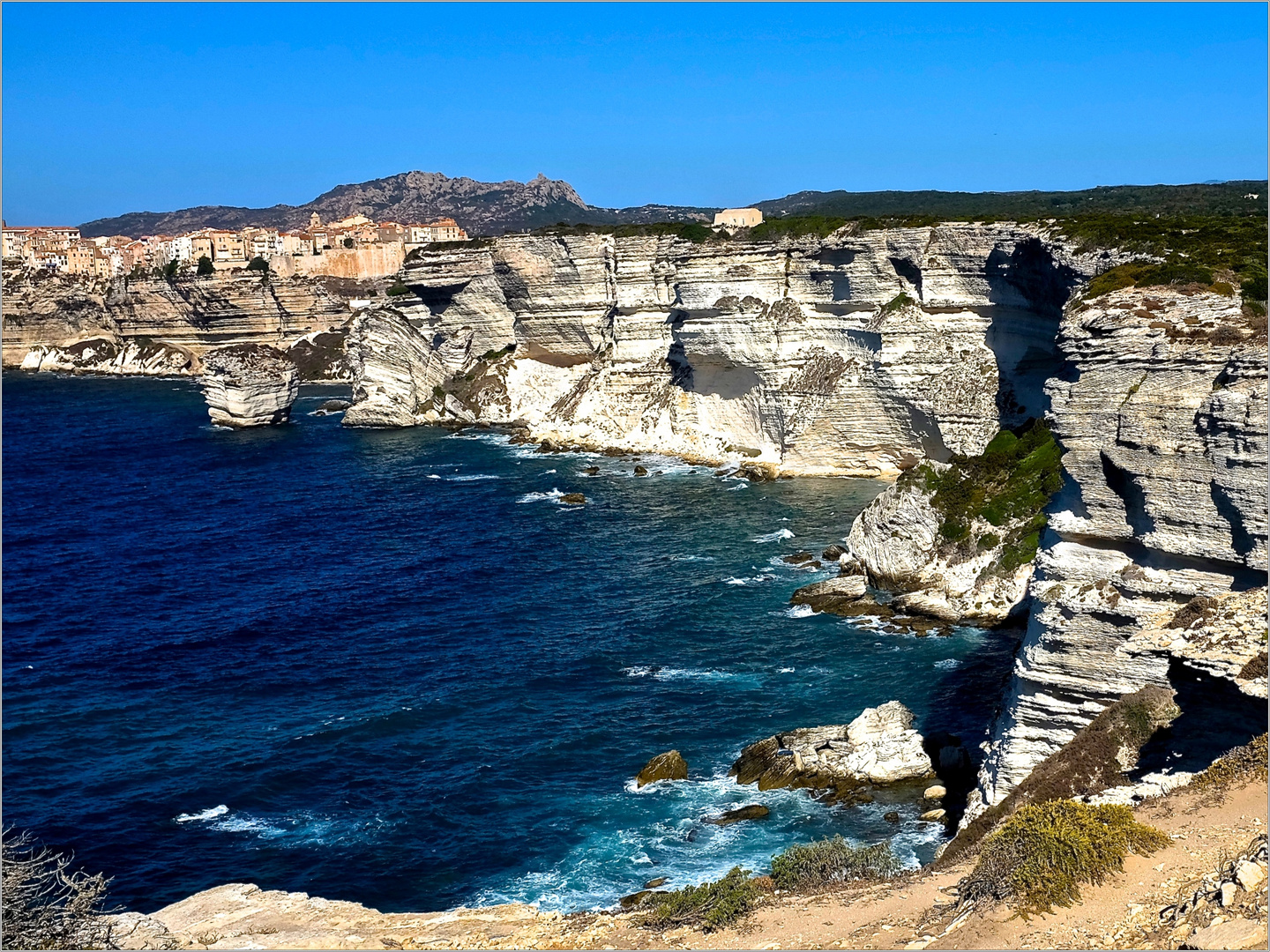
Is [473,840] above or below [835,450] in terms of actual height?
below

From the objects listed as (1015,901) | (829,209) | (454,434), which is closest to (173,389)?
(454,434)

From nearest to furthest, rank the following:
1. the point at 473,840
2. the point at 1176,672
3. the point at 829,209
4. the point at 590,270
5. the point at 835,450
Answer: the point at 1176,672 → the point at 473,840 → the point at 835,450 → the point at 590,270 → the point at 829,209

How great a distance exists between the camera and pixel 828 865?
2358 centimetres

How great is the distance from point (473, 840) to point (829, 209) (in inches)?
6389

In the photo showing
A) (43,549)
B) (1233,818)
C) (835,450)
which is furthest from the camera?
(835,450)

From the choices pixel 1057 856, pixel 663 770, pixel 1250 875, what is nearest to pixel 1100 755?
pixel 1057 856

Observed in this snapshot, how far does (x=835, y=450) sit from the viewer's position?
6950cm

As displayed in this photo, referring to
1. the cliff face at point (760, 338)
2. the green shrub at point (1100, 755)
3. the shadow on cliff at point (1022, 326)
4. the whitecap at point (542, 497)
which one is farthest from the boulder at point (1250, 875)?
the whitecap at point (542, 497)

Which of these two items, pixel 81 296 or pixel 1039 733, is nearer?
pixel 1039 733

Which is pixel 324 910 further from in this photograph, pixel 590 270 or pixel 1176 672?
pixel 590 270

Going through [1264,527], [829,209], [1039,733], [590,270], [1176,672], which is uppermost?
[829,209]

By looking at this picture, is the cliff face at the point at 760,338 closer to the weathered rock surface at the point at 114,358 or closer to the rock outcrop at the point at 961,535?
the rock outcrop at the point at 961,535

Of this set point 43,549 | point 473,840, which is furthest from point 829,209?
point 473,840

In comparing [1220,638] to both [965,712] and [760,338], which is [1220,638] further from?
[760,338]
